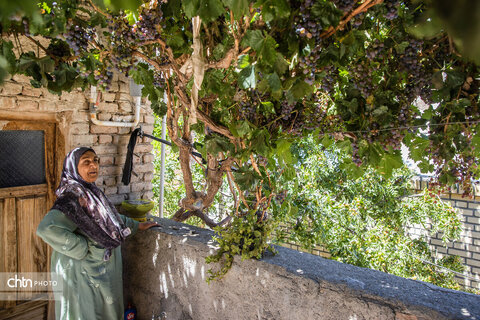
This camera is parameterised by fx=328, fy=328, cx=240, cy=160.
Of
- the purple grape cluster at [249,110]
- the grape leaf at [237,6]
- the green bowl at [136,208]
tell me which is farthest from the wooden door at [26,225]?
the grape leaf at [237,6]

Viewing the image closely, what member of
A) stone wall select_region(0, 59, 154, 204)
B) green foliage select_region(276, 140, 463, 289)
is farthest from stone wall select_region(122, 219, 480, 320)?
green foliage select_region(276, 140, 463, 289)

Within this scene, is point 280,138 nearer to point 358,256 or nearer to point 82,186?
point 82,186

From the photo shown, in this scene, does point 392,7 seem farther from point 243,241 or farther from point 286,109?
point 243,241

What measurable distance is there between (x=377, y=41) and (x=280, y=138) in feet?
2.34

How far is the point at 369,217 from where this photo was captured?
13.8 ft

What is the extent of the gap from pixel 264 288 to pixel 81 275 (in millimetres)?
1390

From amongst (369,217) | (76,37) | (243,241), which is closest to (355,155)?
(243,241)

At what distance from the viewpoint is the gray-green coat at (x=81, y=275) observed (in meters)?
2.30

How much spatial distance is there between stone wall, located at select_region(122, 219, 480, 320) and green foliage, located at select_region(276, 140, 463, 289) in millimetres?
1732

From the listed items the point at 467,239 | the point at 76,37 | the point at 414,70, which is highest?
the point at 76,37

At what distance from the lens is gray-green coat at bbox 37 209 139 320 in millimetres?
2297

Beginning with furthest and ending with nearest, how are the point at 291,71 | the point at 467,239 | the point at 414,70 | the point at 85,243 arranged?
the point at 467,239 → the point at 85,243 → the point at 414,70 → the point at 291,71

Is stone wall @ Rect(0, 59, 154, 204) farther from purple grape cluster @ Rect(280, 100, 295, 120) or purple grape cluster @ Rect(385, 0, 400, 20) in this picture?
purple grape cluster @ Rect(385, 0, 400, 20)

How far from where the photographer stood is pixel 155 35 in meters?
1.74
